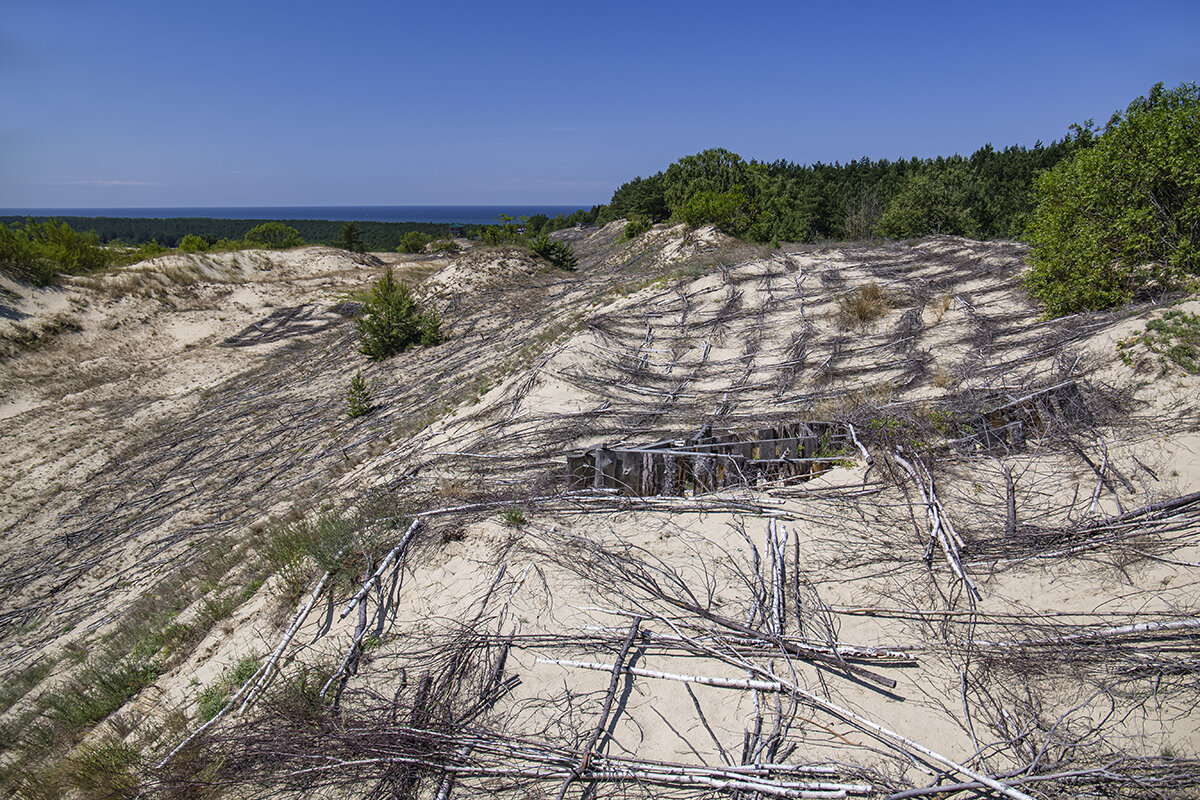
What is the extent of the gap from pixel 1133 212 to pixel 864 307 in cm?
409

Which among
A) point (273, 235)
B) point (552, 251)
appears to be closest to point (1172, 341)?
point (552, 251)

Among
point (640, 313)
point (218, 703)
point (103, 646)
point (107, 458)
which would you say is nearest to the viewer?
point (218, 703)

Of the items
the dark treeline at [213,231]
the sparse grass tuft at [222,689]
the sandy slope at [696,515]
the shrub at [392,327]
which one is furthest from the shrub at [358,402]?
the dark treeline at [213,231]

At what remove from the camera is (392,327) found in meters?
15.0

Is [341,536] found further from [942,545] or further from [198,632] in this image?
[942,545]

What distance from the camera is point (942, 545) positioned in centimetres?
441

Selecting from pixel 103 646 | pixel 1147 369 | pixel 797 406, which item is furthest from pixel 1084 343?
pixel 103 646

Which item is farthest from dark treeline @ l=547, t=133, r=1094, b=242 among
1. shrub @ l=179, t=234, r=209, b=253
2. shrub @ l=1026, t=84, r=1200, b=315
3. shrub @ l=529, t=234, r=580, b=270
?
shrub @ l=179, t=234, r=209, b=253

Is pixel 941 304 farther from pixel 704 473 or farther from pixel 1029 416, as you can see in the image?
pixel 704 473

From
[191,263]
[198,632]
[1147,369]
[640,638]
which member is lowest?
[198,632]

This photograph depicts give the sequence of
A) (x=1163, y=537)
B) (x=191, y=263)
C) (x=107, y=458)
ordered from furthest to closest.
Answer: (x=191, y=263) < (x=107, y=458) < (x=1163, y=537)

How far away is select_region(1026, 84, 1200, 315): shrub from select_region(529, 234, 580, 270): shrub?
1753cm

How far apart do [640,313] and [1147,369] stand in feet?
27.9

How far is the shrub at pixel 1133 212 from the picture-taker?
8516 mm
